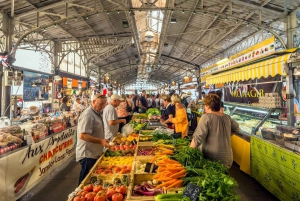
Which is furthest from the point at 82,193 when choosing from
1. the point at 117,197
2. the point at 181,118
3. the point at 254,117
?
the point at 254,117

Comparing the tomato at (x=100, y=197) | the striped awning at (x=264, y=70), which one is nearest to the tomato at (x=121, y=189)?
the tomato at (x=100, y=197)

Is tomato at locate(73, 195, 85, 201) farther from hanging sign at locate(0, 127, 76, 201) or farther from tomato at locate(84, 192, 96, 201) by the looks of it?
hanging sign at locate(0, 127, 76, 201)

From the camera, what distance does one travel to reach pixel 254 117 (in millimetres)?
6094

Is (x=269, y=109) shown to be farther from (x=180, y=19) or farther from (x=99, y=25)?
(x=99, y=25)

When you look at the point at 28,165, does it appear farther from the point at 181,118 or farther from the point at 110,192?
the point at 181,118

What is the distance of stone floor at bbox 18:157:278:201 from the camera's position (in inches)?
156

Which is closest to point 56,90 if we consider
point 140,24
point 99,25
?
point 99,25

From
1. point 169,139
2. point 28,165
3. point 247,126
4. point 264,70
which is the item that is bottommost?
point 28,165

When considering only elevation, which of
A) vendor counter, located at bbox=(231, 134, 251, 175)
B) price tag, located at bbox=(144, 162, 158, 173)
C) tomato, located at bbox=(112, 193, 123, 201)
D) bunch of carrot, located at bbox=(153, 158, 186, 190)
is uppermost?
bunch of carrot, located at bbox=(153, 158, 186, 190)

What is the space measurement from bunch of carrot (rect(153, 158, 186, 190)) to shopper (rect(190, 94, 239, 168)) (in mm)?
489

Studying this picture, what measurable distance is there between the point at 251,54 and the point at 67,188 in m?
6.17

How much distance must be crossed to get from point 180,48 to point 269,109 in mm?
13024

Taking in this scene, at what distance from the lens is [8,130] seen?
399 cm

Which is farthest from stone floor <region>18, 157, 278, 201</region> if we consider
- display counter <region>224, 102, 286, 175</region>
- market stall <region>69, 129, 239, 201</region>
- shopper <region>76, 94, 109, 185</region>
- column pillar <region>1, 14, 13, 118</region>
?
column pillar <region>1, 14, 13, 118</region>
